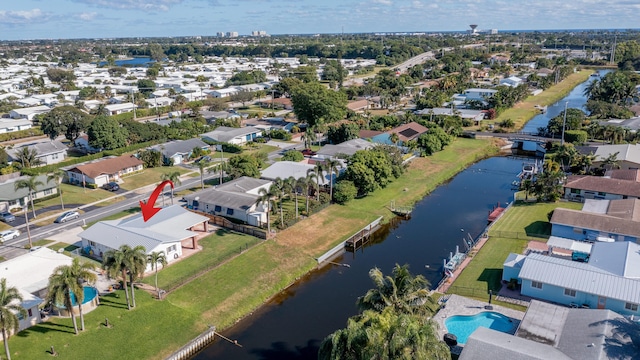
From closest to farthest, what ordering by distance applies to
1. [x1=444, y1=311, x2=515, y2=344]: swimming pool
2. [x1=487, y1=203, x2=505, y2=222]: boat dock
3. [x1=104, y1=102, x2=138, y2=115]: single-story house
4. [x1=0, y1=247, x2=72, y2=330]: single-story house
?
[x1=444, y1=311, x2=515, y2=344]: swimming pool < [x1=0, y1=247, x2=72, y2=330]: single-story house < [x1=487, y1=203, x2=505, y2=222]: boat dock < [x1=104, y1=102, x2=138, y2=115]: single-story house

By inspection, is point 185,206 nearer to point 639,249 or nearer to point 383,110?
point 639,249

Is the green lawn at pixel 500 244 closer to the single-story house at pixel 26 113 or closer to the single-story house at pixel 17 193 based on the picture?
the single-story house at pixel 17 193

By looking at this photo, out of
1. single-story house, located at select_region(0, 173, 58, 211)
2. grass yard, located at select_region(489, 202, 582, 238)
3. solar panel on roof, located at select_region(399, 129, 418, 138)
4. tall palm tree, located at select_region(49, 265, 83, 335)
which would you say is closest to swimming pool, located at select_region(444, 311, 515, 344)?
grass yard, located at select_region(489, 202, 582, 238)

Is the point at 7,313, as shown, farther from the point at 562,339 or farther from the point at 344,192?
the point at 344,192

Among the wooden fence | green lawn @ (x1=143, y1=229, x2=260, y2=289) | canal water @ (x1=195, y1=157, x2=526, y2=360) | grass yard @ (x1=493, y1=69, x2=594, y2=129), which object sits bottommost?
canal water @ (x1=195, y1=157, x2=526, y2=360)

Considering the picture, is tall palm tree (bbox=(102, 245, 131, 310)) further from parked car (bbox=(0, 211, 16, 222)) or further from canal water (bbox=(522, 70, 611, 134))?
canal water (bbox=(522, 70, 611, 134))

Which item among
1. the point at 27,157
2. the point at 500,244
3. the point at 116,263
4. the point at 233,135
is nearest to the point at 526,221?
the point at 500,244

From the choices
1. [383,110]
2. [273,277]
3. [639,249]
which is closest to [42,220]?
[273,277]
